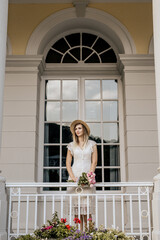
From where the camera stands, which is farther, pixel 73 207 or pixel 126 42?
pixel 126 42

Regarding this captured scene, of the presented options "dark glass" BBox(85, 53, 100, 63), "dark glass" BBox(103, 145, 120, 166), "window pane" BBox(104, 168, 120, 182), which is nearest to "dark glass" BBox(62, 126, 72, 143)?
"dark glass" BBox(103, 145, 120, 166)

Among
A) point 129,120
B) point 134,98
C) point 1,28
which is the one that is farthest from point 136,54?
point 1,28

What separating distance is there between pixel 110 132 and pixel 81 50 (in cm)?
201

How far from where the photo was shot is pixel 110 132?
8156 mm

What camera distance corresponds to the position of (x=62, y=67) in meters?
8.41

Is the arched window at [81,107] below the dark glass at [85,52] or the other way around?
below

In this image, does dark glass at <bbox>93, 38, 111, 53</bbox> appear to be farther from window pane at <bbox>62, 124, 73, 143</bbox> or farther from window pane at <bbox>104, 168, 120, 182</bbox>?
window pane at <bbox>104, 168, 120, 182</bbox>

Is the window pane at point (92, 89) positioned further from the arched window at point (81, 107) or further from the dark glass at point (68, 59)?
the dark glass at point (68, 59)

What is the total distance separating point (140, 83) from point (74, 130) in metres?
2.63

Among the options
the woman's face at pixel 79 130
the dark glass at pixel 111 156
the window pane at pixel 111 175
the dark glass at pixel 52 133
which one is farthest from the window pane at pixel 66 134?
the woman's face at pixel 79 130

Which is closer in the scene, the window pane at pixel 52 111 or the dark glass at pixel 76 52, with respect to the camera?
the window pane at pixel 52 111

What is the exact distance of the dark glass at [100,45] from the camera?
8570mm

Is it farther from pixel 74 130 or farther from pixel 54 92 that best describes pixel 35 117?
pixel 74 130

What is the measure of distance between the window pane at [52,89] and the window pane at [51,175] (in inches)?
65.0
